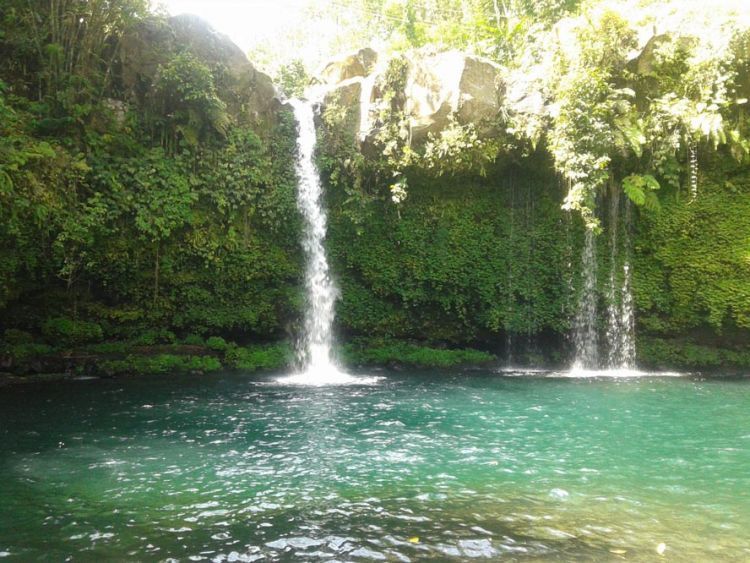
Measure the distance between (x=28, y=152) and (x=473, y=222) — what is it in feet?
34.6

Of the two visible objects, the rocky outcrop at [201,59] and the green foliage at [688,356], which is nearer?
the rocky outcrop at [201,59]

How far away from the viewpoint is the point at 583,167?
41.6 ft

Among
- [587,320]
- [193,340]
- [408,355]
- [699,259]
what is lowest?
[408,355]

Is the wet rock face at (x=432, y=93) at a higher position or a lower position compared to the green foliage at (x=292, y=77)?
lower

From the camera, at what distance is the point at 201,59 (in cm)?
1384

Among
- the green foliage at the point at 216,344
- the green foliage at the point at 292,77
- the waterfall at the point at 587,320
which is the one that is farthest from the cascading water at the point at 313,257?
the waterfall at the point at 587,320

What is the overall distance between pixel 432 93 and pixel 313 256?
5.32 m

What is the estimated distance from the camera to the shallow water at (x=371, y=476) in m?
4.02

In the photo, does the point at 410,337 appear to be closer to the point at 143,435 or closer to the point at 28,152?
the point at 143,435

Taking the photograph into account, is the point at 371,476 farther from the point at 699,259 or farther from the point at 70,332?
the point at 699,259

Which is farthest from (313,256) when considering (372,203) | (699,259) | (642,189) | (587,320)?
(699,259)

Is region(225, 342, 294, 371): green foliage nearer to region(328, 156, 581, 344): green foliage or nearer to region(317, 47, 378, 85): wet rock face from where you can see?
region(328, 156, 581, 344): green foliage

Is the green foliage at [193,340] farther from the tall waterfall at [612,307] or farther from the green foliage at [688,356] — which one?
the green foliage at [688,356]

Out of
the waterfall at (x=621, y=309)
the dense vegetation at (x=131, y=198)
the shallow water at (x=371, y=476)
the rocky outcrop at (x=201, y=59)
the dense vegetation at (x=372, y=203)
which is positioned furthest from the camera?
the waterfall at (x=621, y=309)
